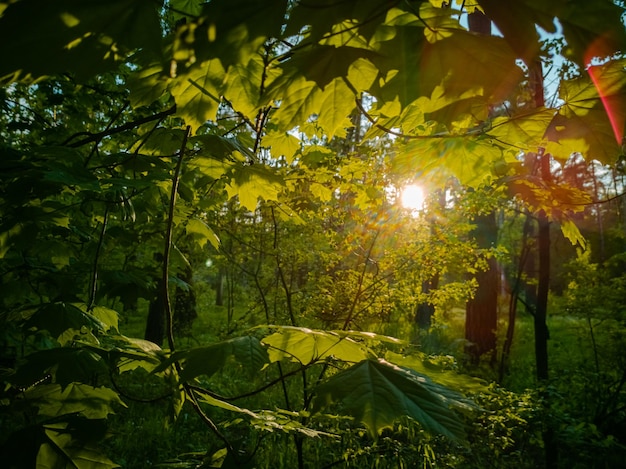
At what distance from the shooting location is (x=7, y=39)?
22.7 inches

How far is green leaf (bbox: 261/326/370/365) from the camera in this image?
106cm

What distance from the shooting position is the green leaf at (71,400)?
1330 millimetres

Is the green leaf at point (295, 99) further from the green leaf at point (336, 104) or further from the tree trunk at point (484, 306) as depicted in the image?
the tree trunk at point (484, 306)

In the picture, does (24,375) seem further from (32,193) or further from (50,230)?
(50,230)

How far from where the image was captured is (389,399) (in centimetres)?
83

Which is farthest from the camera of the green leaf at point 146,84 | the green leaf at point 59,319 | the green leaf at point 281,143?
the green leaf at point 281,143

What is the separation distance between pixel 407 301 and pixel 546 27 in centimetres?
453

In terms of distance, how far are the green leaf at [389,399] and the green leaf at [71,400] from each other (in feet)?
3.03

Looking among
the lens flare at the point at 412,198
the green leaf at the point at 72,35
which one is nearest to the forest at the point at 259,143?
the green leaf at the point at 72,35

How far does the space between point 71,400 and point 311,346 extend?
969mm

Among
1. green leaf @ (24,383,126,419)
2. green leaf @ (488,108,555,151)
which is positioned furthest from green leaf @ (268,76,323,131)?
green leaf @ (24,383,126,419)

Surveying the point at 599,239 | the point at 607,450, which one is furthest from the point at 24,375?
the point at 599,239

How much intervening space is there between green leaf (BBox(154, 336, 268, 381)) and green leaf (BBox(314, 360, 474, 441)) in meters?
0.18

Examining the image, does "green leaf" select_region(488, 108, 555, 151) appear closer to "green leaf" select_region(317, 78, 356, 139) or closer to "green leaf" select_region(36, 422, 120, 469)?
"green leaf" select_region(317, 78, 356, 139)
